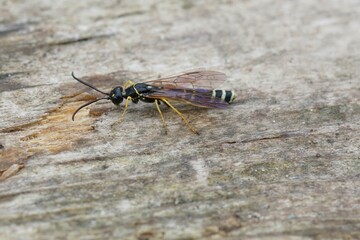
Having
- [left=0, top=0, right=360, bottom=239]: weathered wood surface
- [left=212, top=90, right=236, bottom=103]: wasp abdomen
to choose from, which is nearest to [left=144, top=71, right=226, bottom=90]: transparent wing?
[left=0, top=0, right=360, bottom=239]: weathered wood surface

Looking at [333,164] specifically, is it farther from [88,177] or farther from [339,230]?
[88,177]

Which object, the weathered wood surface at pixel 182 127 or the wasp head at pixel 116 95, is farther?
the wasp head at pixel 116 95

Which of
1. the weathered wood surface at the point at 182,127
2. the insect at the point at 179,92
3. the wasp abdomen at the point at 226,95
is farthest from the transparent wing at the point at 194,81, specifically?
the wasp abdomen at the point at 226,95

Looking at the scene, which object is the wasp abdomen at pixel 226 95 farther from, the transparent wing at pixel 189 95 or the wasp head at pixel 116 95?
the wasp head at pixel 116 95

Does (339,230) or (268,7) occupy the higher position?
(268,7)

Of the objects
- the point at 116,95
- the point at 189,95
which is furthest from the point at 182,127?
the point at 116,95

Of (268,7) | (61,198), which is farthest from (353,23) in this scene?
(61,198)

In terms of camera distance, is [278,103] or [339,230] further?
[278,103]
